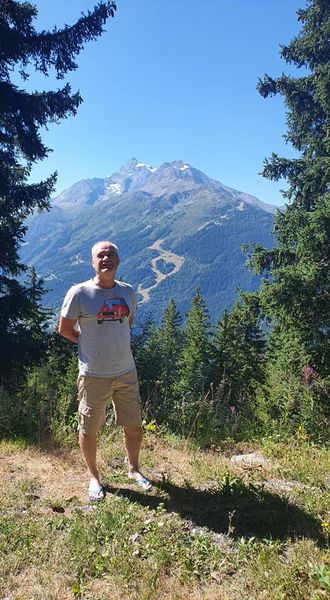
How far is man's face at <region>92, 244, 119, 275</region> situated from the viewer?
3.68 metres

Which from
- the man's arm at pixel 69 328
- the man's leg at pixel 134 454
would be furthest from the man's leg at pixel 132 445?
the man's arm at pixel 69 328

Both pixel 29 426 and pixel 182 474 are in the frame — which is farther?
pixel 29 426

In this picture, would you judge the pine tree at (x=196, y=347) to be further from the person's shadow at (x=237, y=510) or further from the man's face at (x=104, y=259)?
the man's face at (x=104, y=259)

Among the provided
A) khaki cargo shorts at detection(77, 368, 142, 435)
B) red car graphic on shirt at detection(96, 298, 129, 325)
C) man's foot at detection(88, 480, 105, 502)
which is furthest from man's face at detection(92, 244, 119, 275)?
man's foot at detection(88, 480, 105, 502)

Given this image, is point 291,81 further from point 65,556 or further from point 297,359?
point 65,556

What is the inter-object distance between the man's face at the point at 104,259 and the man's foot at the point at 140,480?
2.02 metres

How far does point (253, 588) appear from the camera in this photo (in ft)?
8.27

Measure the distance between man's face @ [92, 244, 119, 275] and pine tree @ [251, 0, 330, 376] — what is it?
6264 mm

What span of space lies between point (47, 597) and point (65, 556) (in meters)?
0.36

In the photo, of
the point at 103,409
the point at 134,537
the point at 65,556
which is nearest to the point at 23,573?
the point at 65,556

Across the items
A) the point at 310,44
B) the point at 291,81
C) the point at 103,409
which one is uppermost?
the point at 310,44

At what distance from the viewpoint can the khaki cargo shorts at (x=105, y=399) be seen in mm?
3732

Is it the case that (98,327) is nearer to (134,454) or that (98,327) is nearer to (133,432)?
(133,432)

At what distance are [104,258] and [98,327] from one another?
626 millimetres
